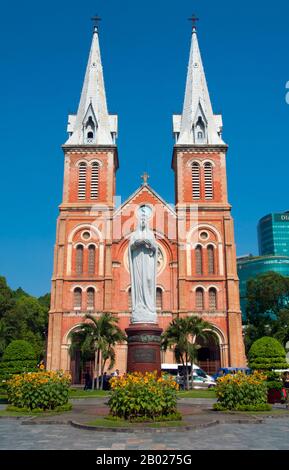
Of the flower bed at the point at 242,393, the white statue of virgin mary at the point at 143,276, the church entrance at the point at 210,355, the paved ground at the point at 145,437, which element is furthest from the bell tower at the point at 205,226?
the paved ground at the point at 145,437

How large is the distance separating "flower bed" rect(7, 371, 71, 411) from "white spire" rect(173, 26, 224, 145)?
34.7 metres

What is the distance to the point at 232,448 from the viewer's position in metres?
8.47

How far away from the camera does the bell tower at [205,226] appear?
39906 mm

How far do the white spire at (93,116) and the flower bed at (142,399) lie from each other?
3646cm

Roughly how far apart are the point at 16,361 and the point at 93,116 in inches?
1165

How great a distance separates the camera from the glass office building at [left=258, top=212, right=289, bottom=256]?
150 meters

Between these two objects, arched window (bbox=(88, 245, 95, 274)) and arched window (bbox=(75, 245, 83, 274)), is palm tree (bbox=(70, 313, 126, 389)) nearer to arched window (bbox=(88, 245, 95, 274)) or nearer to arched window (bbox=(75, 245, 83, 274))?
arched window (bbox=(88, 245, 95, 274))

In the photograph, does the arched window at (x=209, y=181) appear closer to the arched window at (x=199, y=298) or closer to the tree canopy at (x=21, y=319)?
the arched window at (x=199, y=298)

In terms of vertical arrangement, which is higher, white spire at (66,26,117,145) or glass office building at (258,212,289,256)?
glass office building at (258,212,289,256)

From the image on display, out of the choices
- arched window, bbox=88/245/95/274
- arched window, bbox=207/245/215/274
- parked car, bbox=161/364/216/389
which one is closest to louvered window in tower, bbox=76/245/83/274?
arched window, bbox=88/245/95/274

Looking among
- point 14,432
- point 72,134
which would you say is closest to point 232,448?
point 14,432

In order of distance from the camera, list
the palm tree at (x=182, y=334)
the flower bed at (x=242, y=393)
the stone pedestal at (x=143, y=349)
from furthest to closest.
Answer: the palm tree at (x=182, y=334), the stone pedestal at (x=143, y=349), the flower bed at (x=242, y=393)

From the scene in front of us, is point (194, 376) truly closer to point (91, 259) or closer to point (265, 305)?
point (91, 259)
